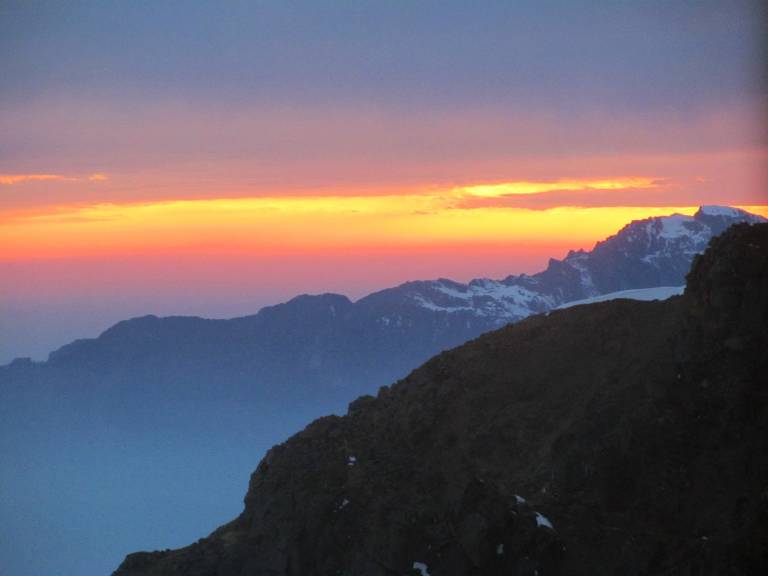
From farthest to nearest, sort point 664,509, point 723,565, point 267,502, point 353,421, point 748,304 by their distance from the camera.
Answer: point 353,421 < point 267,502 < point 748,304 < point 664,509 < point 723,565

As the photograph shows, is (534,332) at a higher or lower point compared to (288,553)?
higher

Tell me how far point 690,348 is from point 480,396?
11.8 meters

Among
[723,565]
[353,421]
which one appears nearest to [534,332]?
[353,421]

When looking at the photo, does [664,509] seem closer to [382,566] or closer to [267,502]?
[382,566]

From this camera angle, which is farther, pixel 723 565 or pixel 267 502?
pixel 267 502

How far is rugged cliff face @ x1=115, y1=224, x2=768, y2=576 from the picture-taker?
114 feet

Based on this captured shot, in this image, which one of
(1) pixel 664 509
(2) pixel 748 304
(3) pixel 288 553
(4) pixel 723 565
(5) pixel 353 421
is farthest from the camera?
(5) pixel 353 421

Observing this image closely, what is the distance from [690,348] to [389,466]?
14.7 m

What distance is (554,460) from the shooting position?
39.8 metres

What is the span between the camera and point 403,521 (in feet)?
129

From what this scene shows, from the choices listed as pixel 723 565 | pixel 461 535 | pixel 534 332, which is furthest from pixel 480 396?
pixel 723 565

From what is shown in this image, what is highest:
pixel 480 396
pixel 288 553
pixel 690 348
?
pixel 690 348

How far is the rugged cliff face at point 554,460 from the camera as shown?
34.8 m

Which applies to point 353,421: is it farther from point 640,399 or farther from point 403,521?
point 640,399
